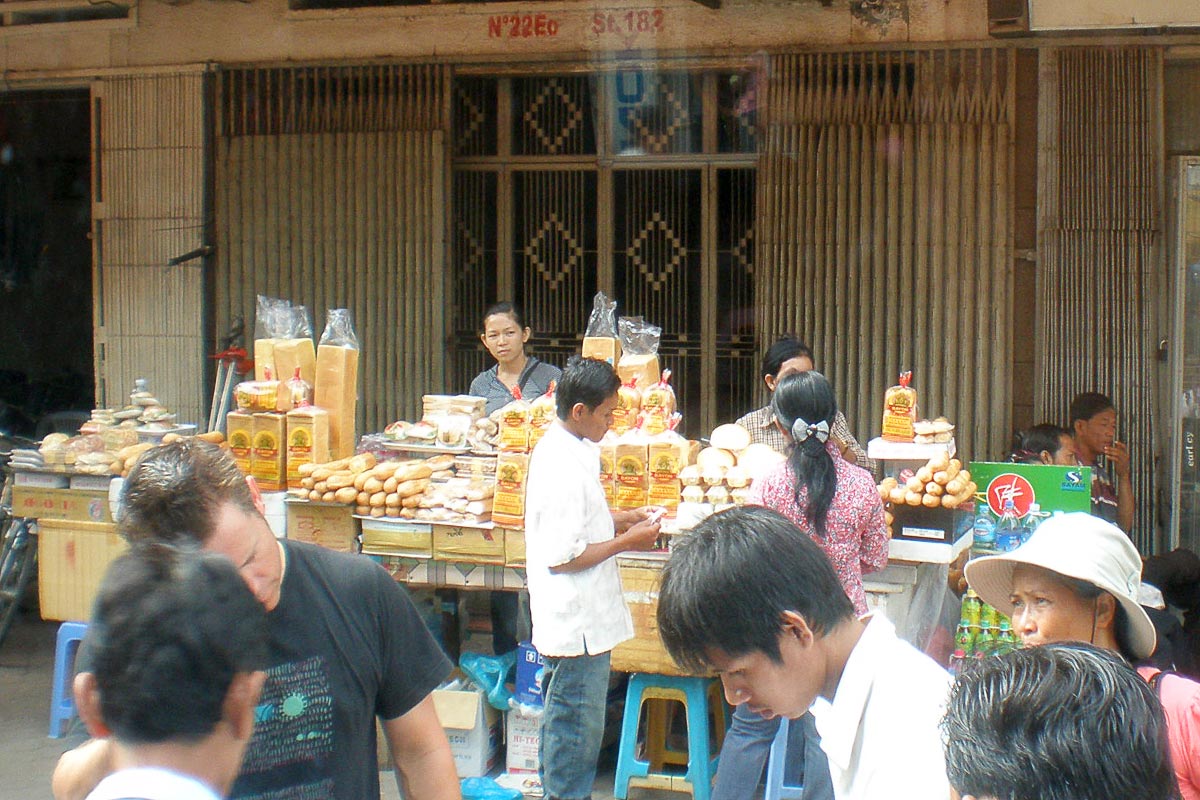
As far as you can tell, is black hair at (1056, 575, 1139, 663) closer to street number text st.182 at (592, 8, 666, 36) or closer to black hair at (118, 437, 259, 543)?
black hair at (118, 437, 259, 543)

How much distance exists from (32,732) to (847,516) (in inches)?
157

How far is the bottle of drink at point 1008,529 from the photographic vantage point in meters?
5.07

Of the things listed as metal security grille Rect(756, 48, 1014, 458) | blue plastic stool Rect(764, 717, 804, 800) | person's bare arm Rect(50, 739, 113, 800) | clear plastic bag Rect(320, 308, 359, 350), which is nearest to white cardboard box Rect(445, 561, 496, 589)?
clear plastic bag Rect(320, 308, 359, 350)

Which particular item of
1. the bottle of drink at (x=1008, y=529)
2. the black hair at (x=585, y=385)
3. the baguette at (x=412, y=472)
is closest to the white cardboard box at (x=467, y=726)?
the baguette at (x=412, y=472)

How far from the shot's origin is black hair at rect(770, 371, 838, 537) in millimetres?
3994

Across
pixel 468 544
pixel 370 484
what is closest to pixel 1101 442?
pixel 468 544

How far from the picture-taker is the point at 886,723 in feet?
5.98

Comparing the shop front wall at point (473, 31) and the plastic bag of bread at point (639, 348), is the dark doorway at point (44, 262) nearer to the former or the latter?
the shop front wall at point (473, 31)

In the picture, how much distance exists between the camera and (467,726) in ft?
16.9

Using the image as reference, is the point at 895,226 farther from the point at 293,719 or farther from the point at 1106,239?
the point at 293,719

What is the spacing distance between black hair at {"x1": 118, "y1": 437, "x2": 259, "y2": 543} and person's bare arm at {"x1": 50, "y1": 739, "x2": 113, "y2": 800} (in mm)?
357

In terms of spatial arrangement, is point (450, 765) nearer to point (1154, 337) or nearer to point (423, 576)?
point (423, 576)

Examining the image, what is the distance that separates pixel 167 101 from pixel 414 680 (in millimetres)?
6144

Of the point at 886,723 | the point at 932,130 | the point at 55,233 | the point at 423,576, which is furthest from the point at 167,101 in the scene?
the point at 886,723
